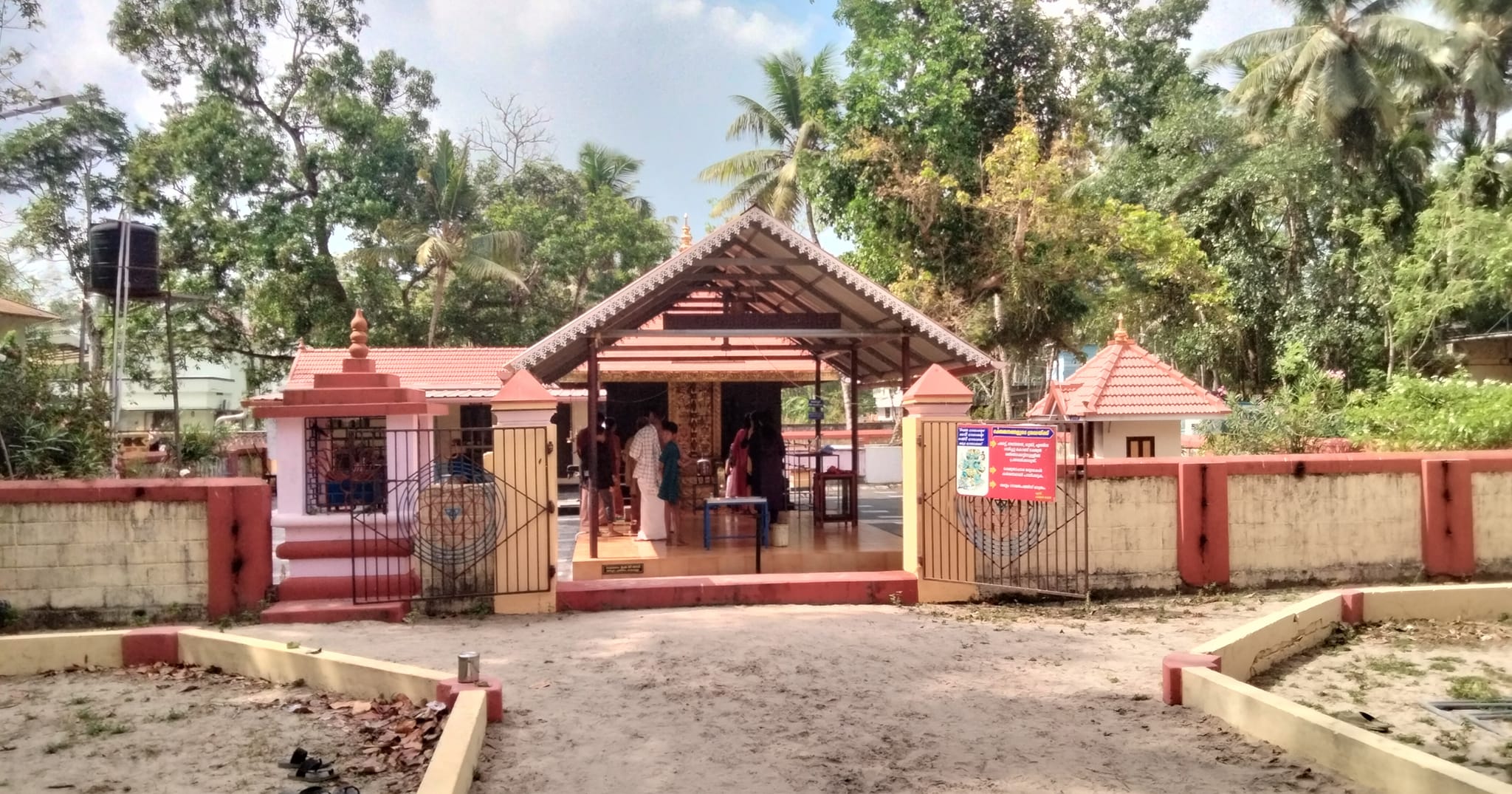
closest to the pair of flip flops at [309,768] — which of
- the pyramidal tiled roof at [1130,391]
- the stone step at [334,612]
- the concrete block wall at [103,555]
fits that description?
the stone step at [334,612]

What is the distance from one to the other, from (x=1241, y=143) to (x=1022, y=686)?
73.8 ft

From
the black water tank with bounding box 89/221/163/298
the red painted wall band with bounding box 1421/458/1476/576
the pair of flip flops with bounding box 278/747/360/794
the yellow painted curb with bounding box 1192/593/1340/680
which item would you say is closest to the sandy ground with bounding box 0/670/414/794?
the pair of flip flops with bounding box 278/747/360/794

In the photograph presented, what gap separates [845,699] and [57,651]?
17.9 feet

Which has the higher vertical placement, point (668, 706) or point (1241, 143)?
point (1241, 143)

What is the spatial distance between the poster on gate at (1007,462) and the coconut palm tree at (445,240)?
18974 millimetres

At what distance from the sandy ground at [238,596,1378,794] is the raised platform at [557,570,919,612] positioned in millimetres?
195

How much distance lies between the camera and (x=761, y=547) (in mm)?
11141

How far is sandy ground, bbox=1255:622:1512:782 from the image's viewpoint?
17.4 feet

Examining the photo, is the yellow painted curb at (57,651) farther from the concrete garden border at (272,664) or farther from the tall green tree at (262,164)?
the tall green tree at (262,164)

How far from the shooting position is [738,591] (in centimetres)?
927

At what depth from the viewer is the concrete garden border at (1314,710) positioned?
4.41 meters

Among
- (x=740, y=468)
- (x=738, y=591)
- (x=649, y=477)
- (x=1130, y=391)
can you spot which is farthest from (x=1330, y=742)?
(x=1130, y=391)

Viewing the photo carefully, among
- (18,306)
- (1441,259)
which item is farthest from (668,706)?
(1441,259)

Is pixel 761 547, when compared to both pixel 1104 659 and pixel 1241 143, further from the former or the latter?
pixel 1241 143
